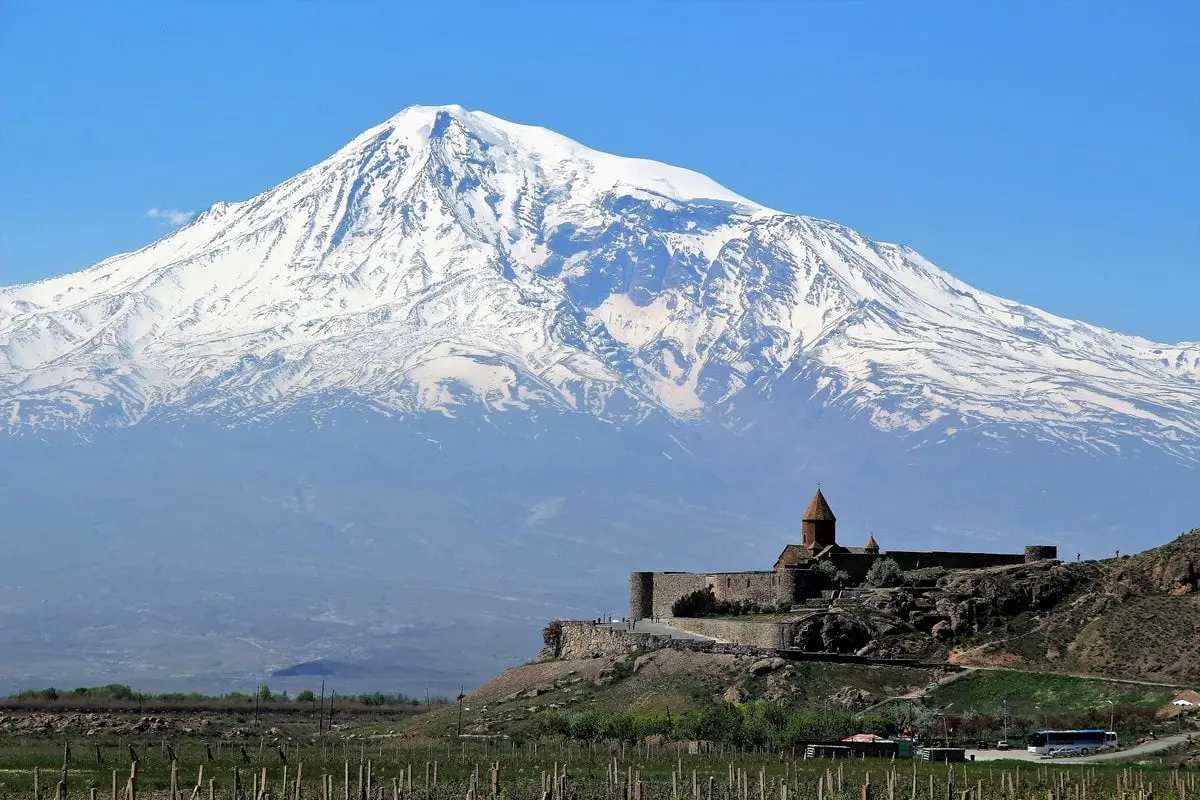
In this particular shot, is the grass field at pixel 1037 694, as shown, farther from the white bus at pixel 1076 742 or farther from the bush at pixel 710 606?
the bush at pixel 710 606

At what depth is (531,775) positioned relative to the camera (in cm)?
5556

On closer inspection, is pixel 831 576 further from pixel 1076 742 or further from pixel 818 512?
pixel 1076 742

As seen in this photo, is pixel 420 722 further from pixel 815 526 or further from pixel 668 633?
pixel 815 526

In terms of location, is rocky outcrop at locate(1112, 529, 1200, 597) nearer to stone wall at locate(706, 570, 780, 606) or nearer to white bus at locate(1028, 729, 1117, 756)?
stone wall at locate(706, 570, 780, 606)

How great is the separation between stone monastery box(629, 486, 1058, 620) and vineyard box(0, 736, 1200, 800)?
797 inches

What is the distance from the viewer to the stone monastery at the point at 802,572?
8431 cm

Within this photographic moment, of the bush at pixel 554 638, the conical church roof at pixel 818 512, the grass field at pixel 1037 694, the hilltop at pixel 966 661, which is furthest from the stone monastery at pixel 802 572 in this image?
the grass field at pixel 1037 694

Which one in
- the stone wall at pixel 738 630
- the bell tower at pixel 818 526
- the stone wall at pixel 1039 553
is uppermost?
the bell tower at pixel 818 526

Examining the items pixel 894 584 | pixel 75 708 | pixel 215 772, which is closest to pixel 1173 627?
pixel 894 584

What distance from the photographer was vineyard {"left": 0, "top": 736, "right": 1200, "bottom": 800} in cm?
4806

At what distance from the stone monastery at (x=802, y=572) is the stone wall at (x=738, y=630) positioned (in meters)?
2.65

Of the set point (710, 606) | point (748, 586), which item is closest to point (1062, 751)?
point (748, 586)

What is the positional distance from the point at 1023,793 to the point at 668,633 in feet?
117

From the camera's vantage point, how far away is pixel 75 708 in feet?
298
